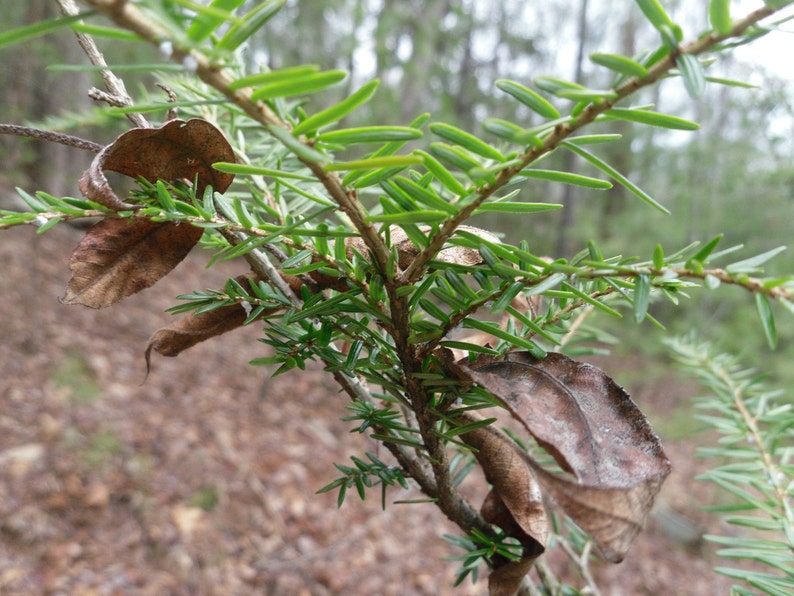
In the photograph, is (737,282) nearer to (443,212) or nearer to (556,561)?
(443,212)

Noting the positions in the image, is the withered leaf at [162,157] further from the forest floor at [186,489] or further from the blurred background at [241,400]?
the forest floor at [186,489]

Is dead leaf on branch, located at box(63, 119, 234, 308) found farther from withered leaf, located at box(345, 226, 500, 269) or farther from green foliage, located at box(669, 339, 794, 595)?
green foliage, located at box(669, 339, 794, 595)

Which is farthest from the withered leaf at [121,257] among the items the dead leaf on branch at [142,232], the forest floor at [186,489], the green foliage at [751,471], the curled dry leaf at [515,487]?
the forest floor at [186,489]

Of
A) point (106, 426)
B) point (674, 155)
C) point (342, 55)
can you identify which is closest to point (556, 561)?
point (106, 426)

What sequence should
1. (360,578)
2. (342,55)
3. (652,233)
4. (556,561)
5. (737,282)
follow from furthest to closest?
(652,233) < (342,55) < (556,561) < (360,578) < (737,282)

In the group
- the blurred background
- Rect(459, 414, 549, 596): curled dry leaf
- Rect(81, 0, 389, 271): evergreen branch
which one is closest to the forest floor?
the blurred background
